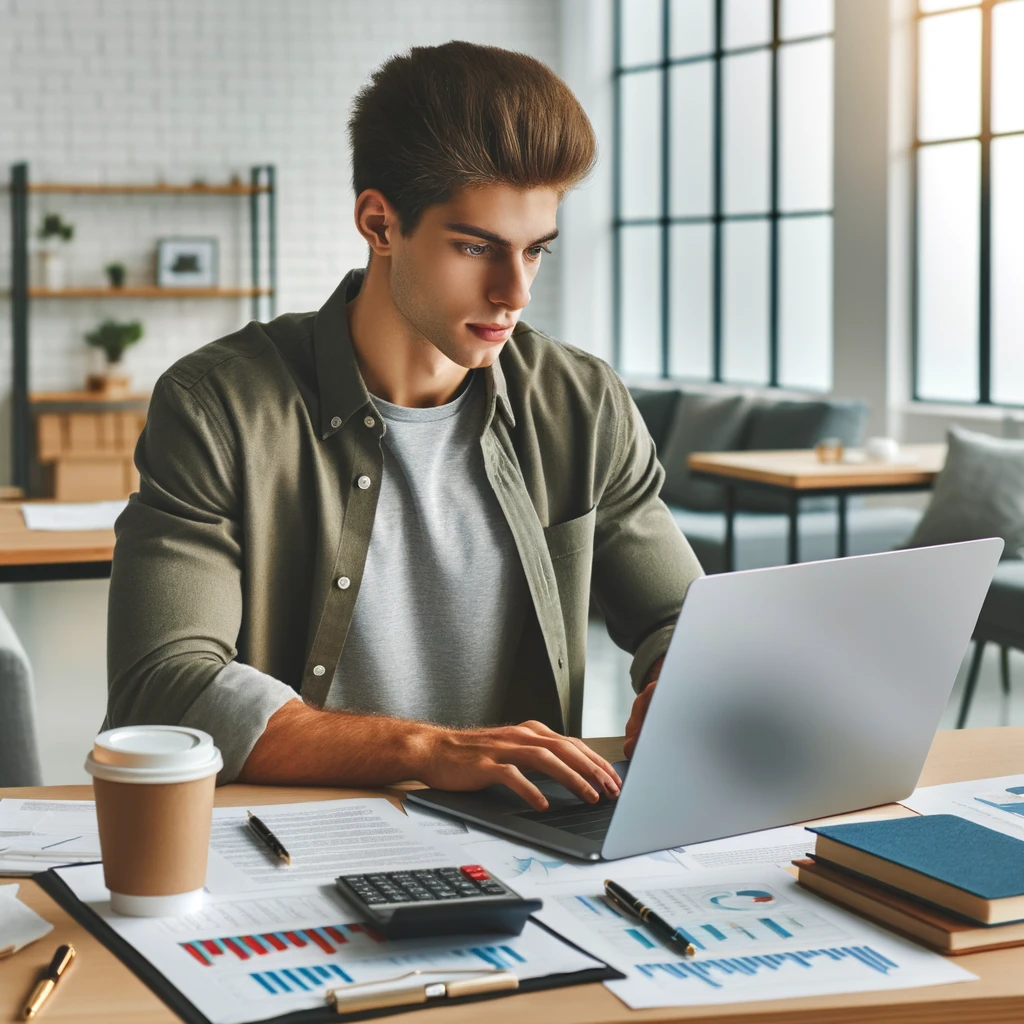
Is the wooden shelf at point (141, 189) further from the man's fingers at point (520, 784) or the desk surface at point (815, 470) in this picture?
the man's fingers at point (520, 784)

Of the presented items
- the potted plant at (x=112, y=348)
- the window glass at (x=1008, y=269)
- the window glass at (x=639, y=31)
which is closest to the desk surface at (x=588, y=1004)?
the window glass at (x=1008, y=269)

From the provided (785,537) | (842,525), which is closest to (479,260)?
(842,525)

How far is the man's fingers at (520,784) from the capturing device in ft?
4.08

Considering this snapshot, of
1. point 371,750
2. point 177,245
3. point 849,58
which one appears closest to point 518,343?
point 371,750

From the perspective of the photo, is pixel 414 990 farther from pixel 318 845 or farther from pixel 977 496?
pixel 977 496

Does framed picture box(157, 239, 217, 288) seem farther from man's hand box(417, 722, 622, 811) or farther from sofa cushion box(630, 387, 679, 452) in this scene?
man's hand box(417, 722, 622, 811)

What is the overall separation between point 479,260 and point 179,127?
7.20 m

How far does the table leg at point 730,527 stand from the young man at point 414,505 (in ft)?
11.6

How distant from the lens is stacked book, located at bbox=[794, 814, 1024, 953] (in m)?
0.98

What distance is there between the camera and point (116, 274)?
7969 mm

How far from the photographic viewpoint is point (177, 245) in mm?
8211

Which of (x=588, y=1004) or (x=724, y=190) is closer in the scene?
(x=588, y=1004)

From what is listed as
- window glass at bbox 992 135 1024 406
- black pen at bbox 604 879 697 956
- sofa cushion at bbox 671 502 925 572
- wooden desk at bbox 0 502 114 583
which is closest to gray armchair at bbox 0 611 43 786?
wooden desk at bbox 0 502 114 583

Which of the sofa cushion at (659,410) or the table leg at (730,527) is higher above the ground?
the sofa cushion at (659,410)
